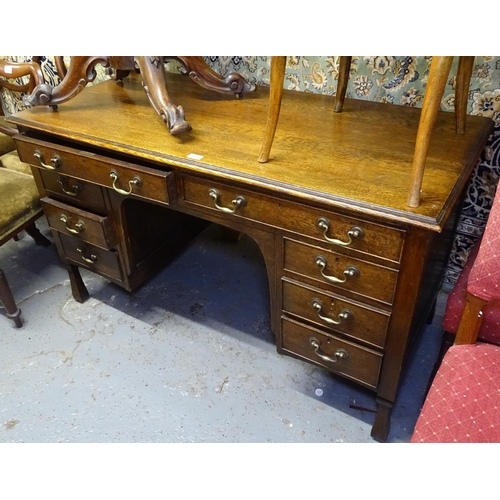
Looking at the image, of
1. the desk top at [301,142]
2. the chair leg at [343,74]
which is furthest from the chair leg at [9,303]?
the chair leg at [343,74]

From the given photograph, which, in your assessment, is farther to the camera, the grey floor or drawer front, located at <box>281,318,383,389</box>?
the grey floor

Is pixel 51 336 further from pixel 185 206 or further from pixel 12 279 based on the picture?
pixel 185 206

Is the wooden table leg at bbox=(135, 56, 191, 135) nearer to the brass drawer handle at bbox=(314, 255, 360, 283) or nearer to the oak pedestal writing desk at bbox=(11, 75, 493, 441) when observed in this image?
the oak pedestal writing desk at bbox=(11, 75, 493, 441)

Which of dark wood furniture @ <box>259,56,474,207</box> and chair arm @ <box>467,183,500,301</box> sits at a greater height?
dark wood furniture @ <box>259,56,474,207</box>

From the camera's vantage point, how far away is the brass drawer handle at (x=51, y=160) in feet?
4.43

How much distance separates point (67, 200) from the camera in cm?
151

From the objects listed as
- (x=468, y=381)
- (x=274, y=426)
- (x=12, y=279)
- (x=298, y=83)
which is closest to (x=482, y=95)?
(x=298, y=83)

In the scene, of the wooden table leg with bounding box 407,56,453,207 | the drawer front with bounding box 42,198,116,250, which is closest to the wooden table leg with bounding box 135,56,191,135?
the drawer front with bounding box 42,198,116,250

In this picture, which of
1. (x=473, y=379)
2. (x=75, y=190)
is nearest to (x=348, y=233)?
(x=473, y=379)

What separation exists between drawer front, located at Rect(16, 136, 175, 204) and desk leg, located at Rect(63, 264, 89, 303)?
0.47m

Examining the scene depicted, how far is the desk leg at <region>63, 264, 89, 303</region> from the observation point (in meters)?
1.75

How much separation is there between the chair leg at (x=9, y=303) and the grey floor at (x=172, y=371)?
0.05 meters

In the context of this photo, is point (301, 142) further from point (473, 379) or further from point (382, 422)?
point (382, 422)

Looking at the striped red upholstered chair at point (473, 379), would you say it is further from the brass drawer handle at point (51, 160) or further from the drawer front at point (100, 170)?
the brass drawer handle at point (51, 160)
